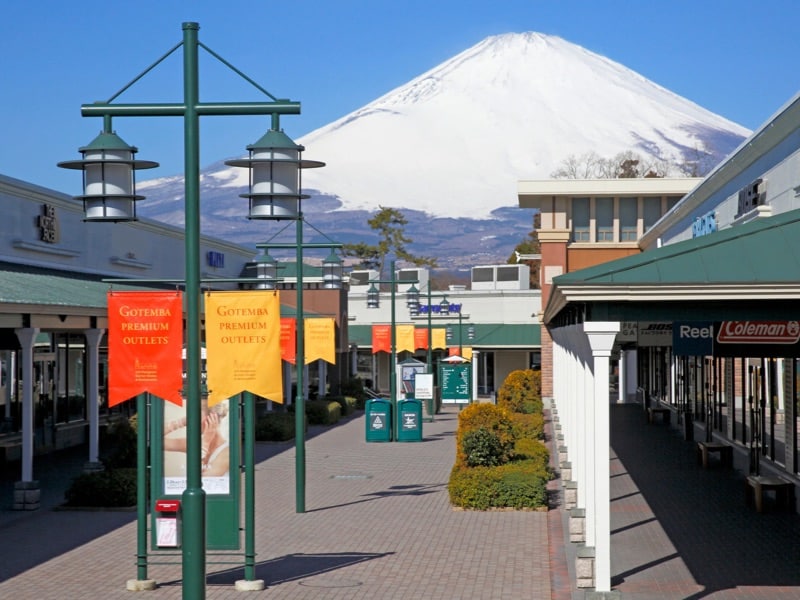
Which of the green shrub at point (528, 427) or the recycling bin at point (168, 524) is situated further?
the green shrub at point (528, 427)

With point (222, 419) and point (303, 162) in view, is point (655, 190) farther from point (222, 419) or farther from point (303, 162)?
point (303, 162)

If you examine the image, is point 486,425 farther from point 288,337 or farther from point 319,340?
point 319,340

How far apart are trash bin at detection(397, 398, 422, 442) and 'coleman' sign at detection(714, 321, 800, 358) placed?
1948 centimetres

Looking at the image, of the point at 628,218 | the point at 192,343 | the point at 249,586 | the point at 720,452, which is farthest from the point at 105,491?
the point at 628,218

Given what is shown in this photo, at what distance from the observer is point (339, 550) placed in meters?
17.8

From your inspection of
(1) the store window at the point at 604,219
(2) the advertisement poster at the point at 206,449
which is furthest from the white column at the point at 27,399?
(1) the store window at the point at 604,219

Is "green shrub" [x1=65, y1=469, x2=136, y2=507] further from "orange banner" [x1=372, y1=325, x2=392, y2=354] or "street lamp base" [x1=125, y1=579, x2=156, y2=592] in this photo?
"orange banner" [x1=372, y1=325, x2=392, y2=354]

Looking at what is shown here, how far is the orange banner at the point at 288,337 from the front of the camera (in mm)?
30109

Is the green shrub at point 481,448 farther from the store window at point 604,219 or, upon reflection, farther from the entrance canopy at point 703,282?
the store window at point 604,219

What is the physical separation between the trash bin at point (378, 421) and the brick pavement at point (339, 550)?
32.4 ft

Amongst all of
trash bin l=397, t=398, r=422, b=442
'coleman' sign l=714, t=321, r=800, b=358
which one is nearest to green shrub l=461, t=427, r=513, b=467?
'coleman' sign l=714, t=321, r=800, b=358

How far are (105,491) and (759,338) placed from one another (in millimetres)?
11794

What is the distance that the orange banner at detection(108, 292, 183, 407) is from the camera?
48.0 feet

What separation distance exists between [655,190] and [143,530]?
37.1 meters
